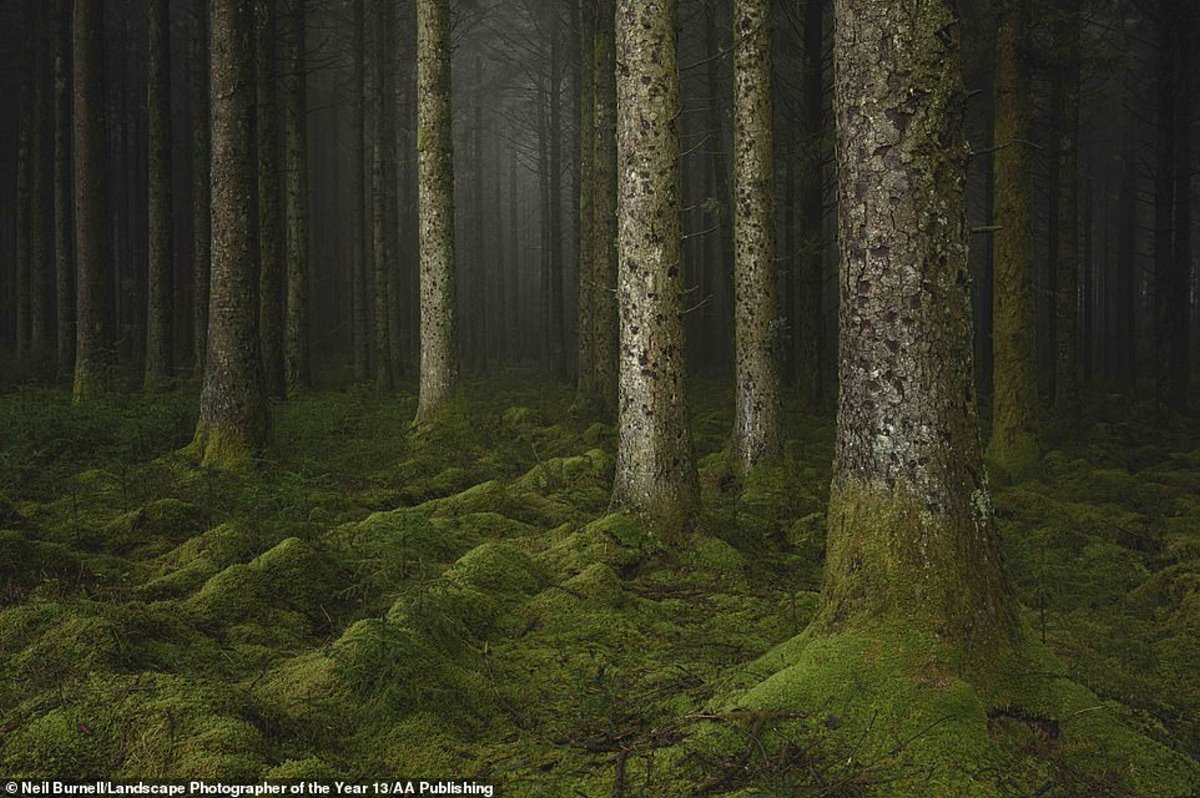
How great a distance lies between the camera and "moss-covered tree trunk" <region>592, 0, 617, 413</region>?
15.4 m

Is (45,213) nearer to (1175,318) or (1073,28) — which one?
(1073,28)

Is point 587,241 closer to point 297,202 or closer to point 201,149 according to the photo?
point 297,202

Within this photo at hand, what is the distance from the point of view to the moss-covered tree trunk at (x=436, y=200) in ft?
41.3

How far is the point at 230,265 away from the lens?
10391 millimetres

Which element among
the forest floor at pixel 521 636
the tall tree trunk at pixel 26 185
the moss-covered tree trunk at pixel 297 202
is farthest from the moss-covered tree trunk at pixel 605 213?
the tall tree trunk at pixel 26 185

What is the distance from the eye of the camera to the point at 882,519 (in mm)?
4301

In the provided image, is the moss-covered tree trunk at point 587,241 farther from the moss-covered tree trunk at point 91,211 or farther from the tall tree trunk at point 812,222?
the moss-covered tree trunk at point 91,211

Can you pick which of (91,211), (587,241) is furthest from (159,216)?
(587,241)

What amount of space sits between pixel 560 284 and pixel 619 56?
19.5 m

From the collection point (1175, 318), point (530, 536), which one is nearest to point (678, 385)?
point (530, 536)

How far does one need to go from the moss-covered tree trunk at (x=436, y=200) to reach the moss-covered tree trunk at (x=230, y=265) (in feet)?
8.95

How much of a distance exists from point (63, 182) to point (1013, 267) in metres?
19.8

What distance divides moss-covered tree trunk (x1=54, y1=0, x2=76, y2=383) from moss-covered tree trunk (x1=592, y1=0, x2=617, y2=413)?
11173 millimetres

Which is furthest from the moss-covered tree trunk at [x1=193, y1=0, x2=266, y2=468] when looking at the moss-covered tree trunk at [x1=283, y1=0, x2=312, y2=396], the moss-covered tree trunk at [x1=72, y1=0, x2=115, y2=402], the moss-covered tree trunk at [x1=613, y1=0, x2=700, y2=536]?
the moss-covered tree trunk at [x1=283, y1=0, x2=312, y2=396]
